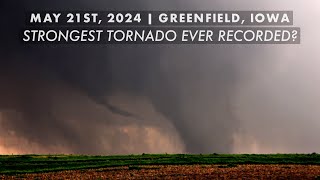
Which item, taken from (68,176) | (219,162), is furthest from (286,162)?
(68,176)

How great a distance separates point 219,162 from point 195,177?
67.6 ft

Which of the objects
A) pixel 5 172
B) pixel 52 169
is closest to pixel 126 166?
pixel 52 169

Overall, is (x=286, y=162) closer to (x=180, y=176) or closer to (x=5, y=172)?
(x=180, y=176)

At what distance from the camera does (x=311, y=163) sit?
66.3m

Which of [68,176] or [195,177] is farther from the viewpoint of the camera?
[68,176]

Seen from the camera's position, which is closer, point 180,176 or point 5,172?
point 180,176

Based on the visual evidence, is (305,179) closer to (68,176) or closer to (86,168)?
(68,176)

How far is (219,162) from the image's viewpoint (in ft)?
226

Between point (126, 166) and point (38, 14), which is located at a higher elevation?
point (38, 14)

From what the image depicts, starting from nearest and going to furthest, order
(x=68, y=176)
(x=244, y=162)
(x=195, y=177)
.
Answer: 1. (x=195, y=177)
2. (x=68, y=176)
3. (x=244, y=162)

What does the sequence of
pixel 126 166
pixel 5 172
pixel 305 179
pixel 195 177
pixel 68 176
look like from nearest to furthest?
pixel 305 179 → pixel 195 177 → pixel 68 176 → pixel 5 172 → pixel 126 166

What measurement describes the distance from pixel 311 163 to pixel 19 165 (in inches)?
1546

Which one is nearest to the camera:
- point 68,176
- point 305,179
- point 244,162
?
point 305,179

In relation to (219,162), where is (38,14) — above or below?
above
